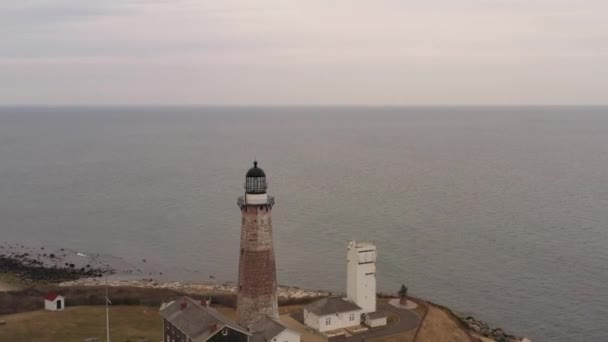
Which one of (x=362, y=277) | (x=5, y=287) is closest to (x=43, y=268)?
(x=5, y=287)

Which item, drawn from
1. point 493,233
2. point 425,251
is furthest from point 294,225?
point 493,233

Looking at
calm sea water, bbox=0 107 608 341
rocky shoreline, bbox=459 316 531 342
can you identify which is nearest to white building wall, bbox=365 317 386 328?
rocky shoreline, bbox=459 316 531 342

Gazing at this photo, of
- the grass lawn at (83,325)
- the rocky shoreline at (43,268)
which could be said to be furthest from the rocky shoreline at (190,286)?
the grass lawn at (83,325)

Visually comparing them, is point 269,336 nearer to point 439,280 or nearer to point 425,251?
point 439,280

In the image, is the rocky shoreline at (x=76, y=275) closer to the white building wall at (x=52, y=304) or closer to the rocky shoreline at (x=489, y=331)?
the rocky shoreline at (x=489, y=331)

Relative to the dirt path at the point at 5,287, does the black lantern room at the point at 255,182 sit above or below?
above

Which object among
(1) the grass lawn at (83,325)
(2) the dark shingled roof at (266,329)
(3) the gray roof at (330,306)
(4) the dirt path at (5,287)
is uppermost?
(2) the dark shingled roof at (266,329)

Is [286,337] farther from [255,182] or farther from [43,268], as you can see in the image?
[43,268]
